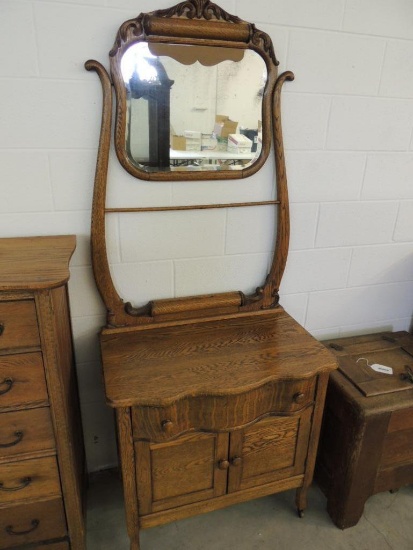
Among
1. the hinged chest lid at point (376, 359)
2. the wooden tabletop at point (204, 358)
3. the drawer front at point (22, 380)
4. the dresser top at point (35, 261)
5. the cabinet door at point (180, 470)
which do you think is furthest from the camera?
the hinged chest lid at point (376, 359)

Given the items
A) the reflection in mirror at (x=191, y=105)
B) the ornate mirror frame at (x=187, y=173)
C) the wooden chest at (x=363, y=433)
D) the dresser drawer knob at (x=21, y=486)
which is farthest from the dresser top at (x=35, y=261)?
the wooden chest at (x=363, y=433)

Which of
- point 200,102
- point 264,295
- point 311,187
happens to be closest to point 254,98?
point 200,102

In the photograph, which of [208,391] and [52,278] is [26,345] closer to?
[52,278]

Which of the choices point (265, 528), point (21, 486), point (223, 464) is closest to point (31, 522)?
point (21, 486)

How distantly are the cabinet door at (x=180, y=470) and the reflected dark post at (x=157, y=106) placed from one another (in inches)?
36.7

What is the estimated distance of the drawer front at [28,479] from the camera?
3.93 feet

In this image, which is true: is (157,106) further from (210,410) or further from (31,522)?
(31,522)

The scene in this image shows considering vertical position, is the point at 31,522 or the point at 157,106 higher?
the point at 157,106

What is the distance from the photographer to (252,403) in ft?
4.19

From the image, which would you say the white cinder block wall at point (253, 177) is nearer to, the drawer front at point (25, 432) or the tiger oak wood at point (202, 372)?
the tiger oak wood at point (202, 372)

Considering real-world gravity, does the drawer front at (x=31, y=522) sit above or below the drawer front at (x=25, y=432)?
below

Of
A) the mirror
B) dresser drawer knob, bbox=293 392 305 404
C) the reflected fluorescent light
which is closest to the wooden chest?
dresser drawer knob, bbox=293 392 305 404

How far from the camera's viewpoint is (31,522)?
1.29 metres

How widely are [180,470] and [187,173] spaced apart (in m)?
1.01
